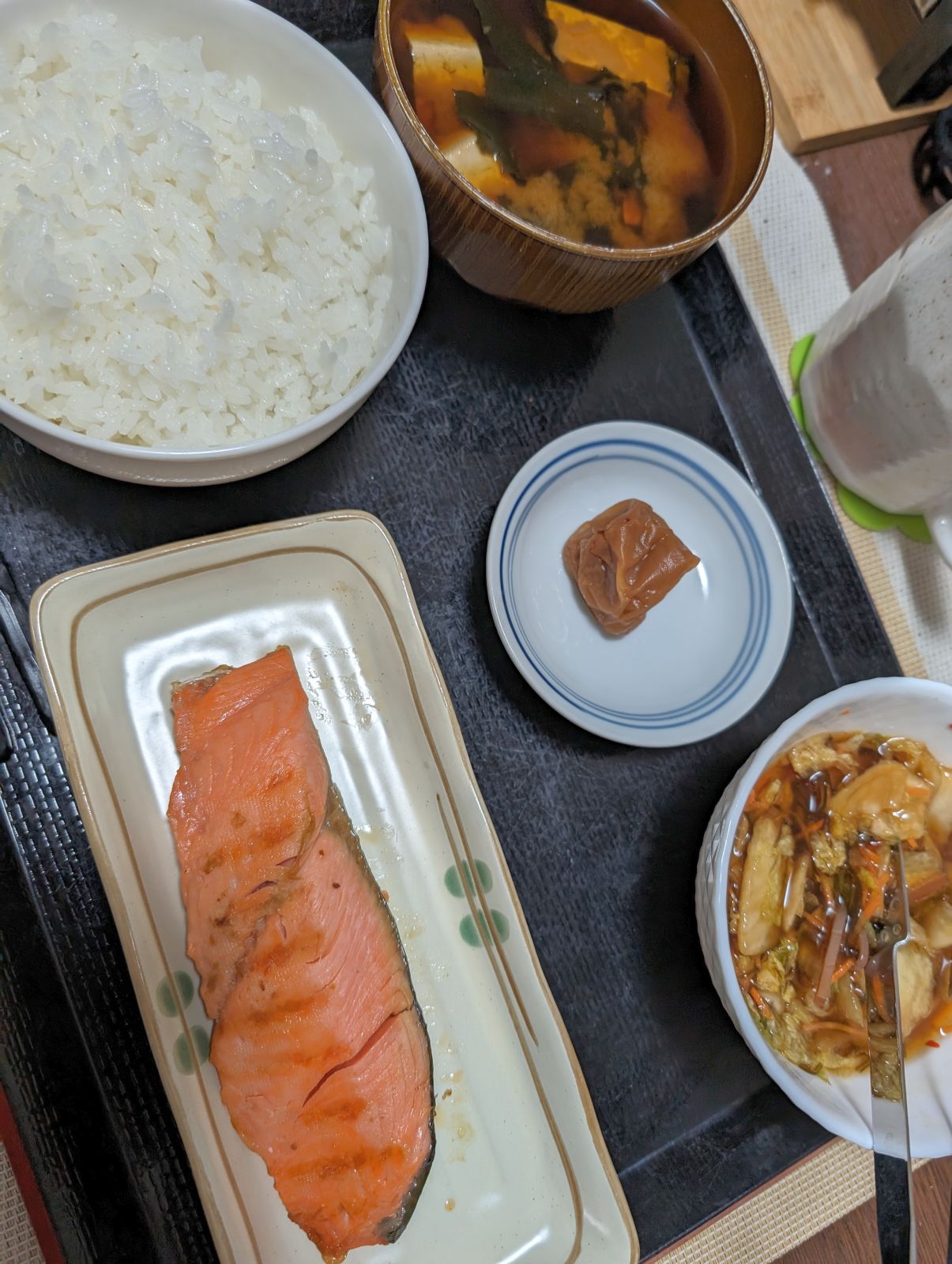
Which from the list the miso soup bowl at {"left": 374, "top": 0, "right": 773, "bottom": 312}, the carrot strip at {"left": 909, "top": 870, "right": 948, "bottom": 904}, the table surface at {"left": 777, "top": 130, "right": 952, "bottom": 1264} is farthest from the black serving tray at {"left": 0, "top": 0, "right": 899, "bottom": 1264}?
the table surface at {"left": 777, "top": 130, "right": 952, "bottom": 1264}

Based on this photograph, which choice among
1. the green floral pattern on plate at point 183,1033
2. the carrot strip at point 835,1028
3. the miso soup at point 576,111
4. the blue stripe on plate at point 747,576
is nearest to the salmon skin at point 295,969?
the green floral pattern on plate at point 183,1033

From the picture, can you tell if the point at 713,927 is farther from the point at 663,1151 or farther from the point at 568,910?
the point at 663,1151

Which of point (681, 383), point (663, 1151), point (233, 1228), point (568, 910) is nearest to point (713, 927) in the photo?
point (568, 910)

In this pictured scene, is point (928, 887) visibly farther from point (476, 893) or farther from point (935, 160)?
point (935, 160)

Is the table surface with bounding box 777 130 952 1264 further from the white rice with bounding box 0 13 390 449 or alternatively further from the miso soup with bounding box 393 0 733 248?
the white rice with bounding box 0 13 390 449

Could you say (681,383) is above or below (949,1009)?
above

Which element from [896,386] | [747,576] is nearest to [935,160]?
[896,386]

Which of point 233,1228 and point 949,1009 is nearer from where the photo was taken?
point 233,1228

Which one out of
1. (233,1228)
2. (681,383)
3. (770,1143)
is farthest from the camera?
(681,383)
